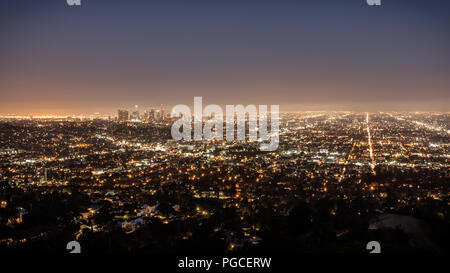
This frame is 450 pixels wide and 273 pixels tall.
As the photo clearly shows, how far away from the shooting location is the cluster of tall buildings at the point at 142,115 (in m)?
60.5

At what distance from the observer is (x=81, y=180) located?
1769 cm

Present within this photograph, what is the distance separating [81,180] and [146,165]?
598 centimetres

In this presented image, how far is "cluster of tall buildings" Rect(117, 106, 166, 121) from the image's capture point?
60.5m

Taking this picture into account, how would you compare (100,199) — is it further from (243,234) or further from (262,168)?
(262,168)

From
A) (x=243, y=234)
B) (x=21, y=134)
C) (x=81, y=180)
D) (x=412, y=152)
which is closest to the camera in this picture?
(x=243, y=234)

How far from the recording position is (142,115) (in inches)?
2603

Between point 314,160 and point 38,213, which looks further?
point 314,160

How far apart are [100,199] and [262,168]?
1117cm

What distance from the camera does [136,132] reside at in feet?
151
